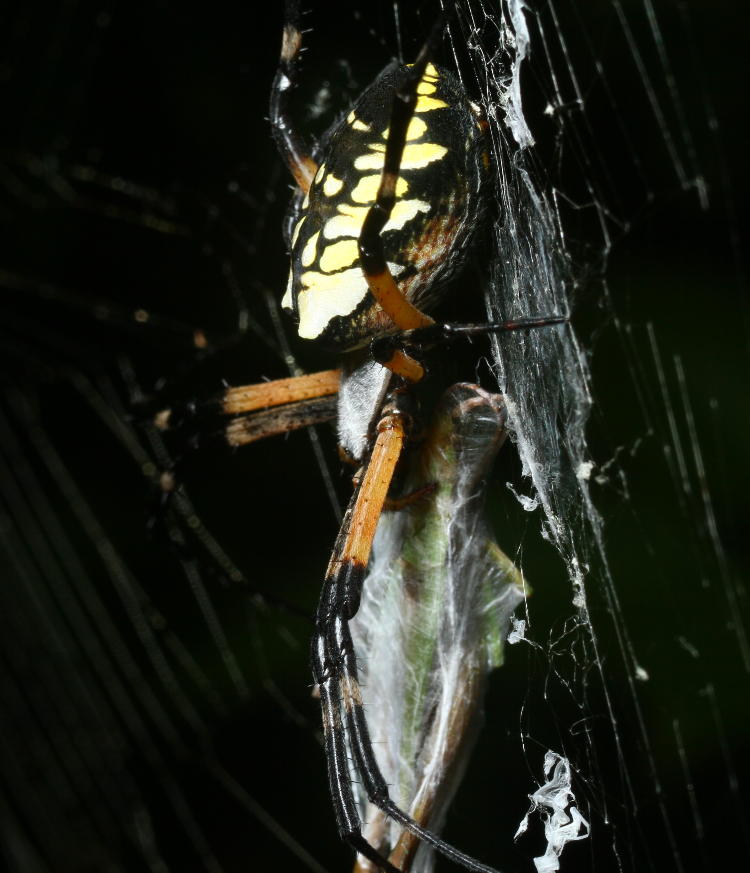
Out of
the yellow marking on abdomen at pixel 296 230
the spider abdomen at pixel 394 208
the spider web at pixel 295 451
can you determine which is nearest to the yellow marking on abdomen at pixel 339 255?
the spider abdomen at pixel 394 208

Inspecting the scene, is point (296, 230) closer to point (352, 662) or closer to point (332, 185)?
point (332, 185)

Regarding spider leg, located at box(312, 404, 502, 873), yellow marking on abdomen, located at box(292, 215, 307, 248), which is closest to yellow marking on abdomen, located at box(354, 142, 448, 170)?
yellow marking on abdomen, located at box(292, 215, 307, 248)

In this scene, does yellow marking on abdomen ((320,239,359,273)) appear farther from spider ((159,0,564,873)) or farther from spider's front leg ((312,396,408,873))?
spider's front leg ((312,396,408,873))

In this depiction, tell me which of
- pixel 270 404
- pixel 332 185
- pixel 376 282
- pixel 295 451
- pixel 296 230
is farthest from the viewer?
pixel 295 451

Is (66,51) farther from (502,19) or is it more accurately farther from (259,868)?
(259,868)

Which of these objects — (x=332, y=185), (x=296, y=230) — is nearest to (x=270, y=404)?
(x=296, y=230)

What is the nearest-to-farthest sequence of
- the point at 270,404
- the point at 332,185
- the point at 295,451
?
the point at 332,185, the point at 270,404, the point at 295,451

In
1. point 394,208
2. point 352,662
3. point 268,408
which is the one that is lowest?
point 352,662

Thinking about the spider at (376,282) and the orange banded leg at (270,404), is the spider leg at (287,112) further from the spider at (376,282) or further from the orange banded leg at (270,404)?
the orange banded leg at (270,404)
